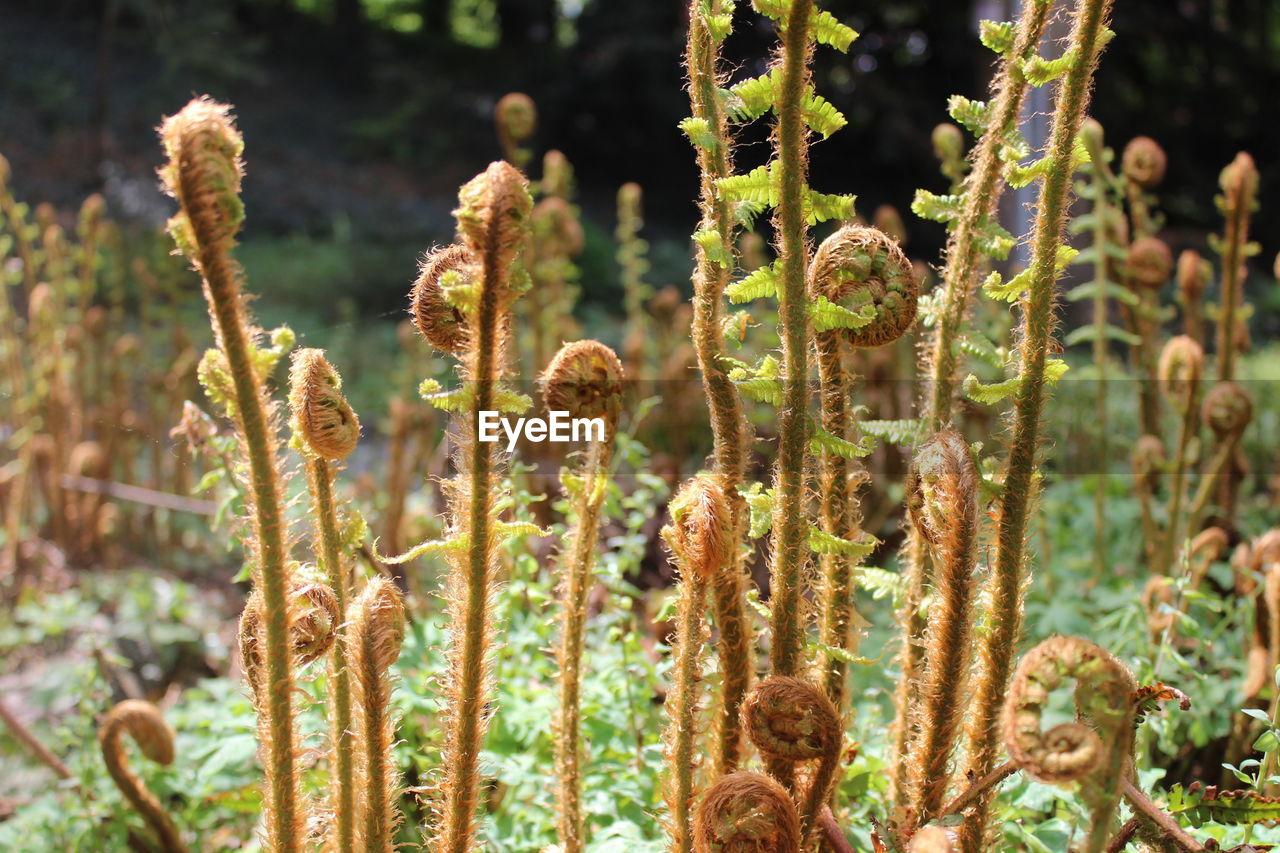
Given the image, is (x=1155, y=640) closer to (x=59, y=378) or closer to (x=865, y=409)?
(x=865, y=409)

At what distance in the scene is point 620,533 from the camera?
3.20 metres

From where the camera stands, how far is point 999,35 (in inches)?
39.1

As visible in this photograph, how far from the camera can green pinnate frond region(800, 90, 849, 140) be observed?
2.86 ft

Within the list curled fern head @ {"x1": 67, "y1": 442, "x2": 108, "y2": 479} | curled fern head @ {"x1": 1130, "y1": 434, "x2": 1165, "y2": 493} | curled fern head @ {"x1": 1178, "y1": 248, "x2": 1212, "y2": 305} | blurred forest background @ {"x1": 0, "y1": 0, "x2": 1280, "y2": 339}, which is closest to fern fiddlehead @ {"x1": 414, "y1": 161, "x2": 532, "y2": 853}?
curled fern head @ {"x1": 1130, "y1": 434, "x2": 1165, "y2": 493}

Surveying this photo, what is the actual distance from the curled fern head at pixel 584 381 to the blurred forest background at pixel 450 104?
7.15m

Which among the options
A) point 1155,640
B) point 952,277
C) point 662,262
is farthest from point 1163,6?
point 952,277

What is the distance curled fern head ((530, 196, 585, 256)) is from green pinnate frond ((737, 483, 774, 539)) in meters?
2.25

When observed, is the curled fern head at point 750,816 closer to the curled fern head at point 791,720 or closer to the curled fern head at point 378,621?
the curled fern head at point 791,720

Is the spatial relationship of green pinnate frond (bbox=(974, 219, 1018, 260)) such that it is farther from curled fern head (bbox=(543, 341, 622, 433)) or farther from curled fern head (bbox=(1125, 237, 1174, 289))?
curled fern head (bbox=(1125, 237, 1174, 289))

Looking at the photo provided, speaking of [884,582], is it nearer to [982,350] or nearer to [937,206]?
[982,350]

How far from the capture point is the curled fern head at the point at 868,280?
3.15 feet

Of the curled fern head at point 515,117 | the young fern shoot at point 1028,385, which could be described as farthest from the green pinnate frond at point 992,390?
the curled fern head at point 515,117

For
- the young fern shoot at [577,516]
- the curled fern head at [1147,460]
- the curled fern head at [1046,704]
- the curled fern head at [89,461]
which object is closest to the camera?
the curled fern head at [1046,704]

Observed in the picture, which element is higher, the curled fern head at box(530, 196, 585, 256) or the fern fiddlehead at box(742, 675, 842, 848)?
the curled fern head at box(530, 196, 585, 256)
